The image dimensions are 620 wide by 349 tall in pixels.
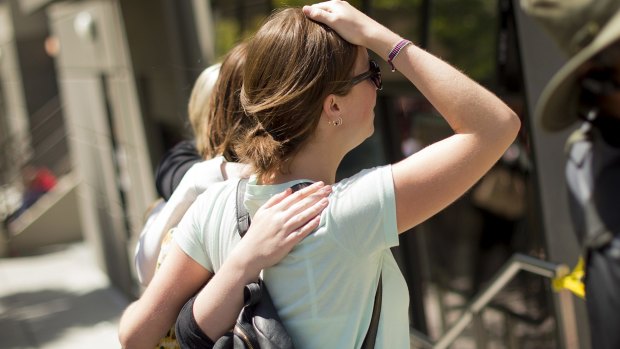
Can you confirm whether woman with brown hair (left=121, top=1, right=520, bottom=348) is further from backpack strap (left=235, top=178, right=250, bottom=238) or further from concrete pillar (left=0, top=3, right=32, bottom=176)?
concrete pillar (left=0, top=3, right=32, bottom=176)

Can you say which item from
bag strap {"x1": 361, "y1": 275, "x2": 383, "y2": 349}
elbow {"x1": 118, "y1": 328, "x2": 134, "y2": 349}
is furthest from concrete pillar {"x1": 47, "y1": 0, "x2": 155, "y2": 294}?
bag strap {"x1": 361, "y1": 275, "x2": 383, "y2": 349}

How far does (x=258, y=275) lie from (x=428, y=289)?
4.74m

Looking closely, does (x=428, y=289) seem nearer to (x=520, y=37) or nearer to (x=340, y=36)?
(x=520, y=37)

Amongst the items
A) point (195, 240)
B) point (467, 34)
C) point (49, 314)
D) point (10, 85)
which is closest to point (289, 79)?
point (195, 240)

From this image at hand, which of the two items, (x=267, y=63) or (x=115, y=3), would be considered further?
(x=115, y=3)

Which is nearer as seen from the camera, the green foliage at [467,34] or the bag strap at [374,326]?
the bag strap at [374,326]

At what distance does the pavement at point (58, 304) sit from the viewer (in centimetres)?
813

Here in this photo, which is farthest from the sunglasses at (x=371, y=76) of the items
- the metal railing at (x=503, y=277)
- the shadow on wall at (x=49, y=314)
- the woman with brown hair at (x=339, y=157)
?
the shadow on wall at (x=49, y=314)

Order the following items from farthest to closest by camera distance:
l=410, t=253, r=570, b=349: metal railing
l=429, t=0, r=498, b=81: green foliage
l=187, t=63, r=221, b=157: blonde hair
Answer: l=429, t=0, r=498, b=81: green foliage → l=410, t=253, r=570, b=349: metal railing → l=187, t=63, r=221, b=157: blonde hair

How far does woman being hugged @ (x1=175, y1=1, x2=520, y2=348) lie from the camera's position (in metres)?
1.54

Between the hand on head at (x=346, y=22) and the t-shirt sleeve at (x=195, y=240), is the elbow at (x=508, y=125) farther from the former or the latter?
the t-shirt sleeve at (x=195, y=240)

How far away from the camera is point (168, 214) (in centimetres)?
219

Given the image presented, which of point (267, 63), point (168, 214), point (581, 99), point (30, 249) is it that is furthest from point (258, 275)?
point (30, 249)

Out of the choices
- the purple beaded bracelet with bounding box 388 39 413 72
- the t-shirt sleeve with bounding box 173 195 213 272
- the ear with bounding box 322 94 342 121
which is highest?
the purple beaded bracelet with bounding box 388 39 413 72
